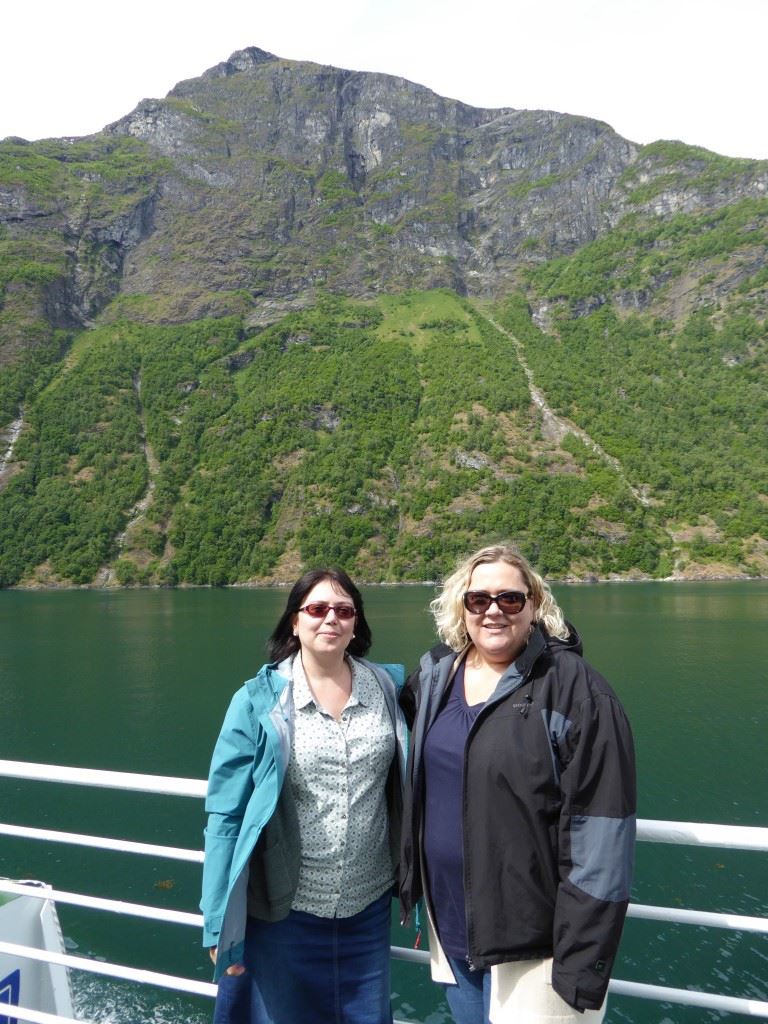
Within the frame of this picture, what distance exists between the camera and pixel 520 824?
2170 mm

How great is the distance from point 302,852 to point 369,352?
148 meters

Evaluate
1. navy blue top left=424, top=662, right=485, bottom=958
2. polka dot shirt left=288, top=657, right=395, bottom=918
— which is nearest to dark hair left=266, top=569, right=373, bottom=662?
polka dot shirt left=288, top=657, right=395, bottom=918

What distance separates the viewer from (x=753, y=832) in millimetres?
2203

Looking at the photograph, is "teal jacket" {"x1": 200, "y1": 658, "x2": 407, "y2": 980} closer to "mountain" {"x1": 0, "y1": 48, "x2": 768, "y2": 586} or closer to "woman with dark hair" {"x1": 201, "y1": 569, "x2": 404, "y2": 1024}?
"woman with dark hair" {"x1": 201, "y1": 569, "x2": 404, "y2": 1024}

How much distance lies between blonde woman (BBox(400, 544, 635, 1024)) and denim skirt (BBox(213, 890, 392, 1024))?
28 cm

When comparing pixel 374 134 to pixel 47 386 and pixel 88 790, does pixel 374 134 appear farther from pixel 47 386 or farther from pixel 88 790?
pixel 88 790

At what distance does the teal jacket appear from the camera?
2.39m

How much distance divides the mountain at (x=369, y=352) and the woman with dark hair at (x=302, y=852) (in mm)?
96117

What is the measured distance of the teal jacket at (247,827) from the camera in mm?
2393

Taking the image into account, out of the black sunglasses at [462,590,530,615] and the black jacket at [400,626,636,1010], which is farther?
the black sunglasses at [462,590,530,615]

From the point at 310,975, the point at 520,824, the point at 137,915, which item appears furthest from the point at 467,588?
the point at 137,915

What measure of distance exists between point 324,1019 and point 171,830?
11326 millimetres

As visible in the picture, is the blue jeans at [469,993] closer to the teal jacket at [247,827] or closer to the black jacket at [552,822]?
the black jacket at [552,822]

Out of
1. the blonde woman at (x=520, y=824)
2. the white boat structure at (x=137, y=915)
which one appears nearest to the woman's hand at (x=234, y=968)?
the white boat structure at (x=137, y=915)
